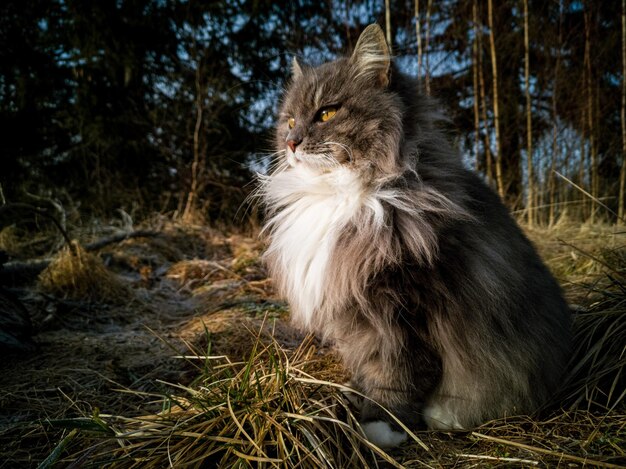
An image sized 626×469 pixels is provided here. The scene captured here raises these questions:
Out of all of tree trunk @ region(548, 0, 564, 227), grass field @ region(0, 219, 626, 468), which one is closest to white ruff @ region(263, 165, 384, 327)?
grass field @ region(0, 219, 626, 468)

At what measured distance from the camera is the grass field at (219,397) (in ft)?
3.15

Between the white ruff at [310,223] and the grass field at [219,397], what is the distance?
214mm

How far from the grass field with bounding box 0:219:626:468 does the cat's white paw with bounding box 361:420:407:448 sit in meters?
0.03

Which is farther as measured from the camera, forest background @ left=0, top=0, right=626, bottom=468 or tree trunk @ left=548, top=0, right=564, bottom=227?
tree trunk @ left=548, top=0, right=564, bottom=227

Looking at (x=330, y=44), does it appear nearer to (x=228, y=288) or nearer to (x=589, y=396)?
(x=228, y=288)

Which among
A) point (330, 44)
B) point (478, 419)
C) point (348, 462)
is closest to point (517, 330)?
point (478, 419)

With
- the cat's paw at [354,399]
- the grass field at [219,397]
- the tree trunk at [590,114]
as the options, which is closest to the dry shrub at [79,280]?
the grass field at [219,397]

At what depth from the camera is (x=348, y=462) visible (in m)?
1.02

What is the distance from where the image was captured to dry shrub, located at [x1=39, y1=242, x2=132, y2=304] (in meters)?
2.47

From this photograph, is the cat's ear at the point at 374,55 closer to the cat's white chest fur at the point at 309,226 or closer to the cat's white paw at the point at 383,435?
the cat's white chest fur at the point at 309,226

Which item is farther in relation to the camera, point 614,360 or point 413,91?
point 413,91

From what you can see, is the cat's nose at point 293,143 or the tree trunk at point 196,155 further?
the tree trunk at point 196,155

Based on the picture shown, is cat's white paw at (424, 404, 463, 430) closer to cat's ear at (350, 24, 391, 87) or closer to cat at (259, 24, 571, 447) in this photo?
cat at (259, 24, 571, 447)

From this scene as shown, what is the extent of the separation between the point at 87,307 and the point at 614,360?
280cm
